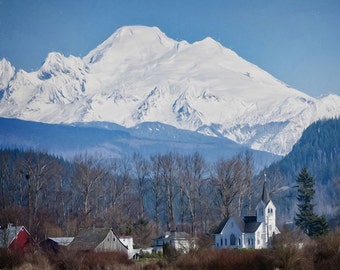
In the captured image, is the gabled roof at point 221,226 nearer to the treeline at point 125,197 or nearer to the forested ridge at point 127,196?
the forested ridge at point 127,196

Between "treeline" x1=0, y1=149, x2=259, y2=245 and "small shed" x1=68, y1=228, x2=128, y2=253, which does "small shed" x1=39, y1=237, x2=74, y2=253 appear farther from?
"treeline" x1=0, y1=149, x2=259, y2=245

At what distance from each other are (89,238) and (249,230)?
2454cm

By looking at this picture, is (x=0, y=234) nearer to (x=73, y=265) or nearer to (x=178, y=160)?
(x=73, y=265)

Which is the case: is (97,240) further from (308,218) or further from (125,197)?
(125,197)

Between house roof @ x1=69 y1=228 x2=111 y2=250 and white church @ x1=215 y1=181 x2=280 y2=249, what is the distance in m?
19.9

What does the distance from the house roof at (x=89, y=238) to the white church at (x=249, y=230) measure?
782 inches

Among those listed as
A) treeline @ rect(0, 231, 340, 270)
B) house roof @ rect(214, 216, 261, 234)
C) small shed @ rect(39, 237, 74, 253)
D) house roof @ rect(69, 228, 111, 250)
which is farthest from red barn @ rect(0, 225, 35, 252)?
house roof @ rect(214, 216, 261, 234)

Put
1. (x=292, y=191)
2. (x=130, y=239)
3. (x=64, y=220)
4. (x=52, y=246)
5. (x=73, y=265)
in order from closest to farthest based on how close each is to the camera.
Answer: (x=73, y=265) < (x=52, y=246) < (x=130, y=239) < (x=64, y=220) < (x=292, y=191)

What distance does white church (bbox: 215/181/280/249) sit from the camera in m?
86.9

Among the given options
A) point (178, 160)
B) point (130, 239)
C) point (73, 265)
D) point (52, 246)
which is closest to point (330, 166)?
point (178, 160)

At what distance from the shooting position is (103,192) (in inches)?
4161

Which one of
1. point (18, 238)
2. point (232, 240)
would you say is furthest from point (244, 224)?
point (18, 238)

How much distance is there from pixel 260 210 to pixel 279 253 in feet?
154

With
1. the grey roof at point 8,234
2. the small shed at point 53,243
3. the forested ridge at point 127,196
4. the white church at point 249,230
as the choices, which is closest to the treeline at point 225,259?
Result: the grey roof at point 8,234
